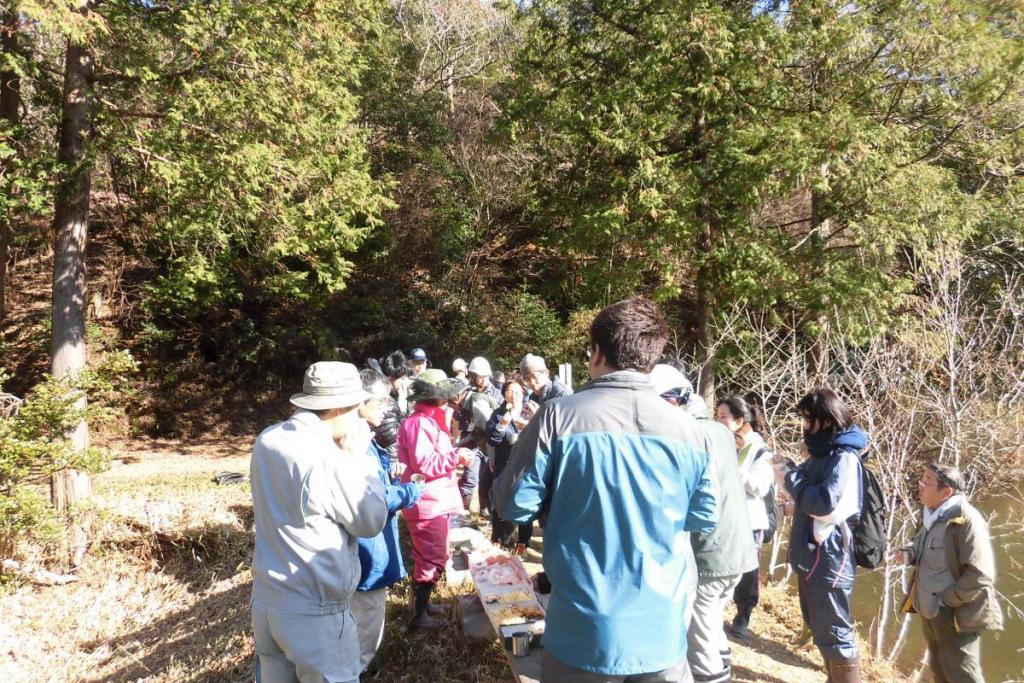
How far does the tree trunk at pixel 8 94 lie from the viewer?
7.08 m

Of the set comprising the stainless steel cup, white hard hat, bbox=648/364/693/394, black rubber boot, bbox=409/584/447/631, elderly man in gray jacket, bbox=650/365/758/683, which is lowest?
black rubber boot, bbox=409/584/447/631

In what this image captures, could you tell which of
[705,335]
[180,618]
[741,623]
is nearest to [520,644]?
[741,623]

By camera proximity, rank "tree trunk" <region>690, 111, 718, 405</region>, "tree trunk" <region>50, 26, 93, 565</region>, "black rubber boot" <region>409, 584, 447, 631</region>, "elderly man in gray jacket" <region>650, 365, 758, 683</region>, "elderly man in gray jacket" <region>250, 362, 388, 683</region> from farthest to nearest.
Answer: "tree trunk" <region>690, 111, 718, 405</region> → "tree trunk" <region>50, 26, 93, 565</region> → "black rubber boot" <region>409, 584, 447, 631</region> → "elderly man in gray jacket" <region>650, 365, 758, 683</region> → "elderly man in gray jacket" <region>250, 362, 388, 683</region>

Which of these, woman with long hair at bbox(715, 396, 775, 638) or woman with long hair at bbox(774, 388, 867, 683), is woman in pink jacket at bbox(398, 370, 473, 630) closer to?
woman with long hair at bbox(715, 396, 775, 638)

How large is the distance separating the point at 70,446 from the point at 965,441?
32.3 ft

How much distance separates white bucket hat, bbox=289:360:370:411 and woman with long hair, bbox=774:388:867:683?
2.38 meters

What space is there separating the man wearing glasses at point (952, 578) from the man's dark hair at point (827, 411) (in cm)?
95

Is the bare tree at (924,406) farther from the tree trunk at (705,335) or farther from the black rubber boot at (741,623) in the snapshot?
the tree trunk at (705,335)

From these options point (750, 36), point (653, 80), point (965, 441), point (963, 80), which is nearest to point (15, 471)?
point (965, 441)

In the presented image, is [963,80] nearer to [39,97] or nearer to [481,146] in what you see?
[481,146]

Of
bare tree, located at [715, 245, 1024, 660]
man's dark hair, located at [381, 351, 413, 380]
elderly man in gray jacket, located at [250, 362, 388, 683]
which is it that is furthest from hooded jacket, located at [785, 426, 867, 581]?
man's dark hair, located at [381, 351, 413, 380]

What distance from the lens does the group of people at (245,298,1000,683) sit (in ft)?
6.58

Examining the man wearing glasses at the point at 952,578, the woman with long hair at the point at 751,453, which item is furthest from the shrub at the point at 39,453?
the man wearing glasses at the point at 952,578

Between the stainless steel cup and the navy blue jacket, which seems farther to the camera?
the stainless steel cup
